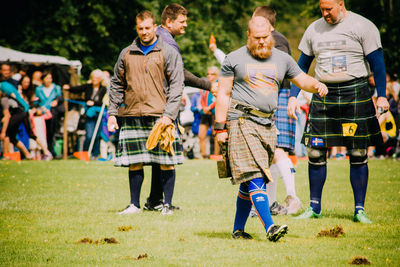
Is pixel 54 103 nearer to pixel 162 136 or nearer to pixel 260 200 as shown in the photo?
pixel 162 136

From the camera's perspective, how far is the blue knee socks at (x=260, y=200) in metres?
5.13

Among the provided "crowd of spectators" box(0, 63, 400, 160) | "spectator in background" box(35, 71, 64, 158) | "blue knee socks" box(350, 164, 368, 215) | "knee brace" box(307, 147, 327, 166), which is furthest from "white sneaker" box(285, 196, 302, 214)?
"spectator in background" box(35, 71, 64, 158)

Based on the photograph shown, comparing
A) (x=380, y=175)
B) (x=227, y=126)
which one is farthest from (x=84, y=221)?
(x=380, y=175)

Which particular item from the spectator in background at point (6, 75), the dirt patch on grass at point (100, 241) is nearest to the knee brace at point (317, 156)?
the dirt patch on grass at point (100, 241)

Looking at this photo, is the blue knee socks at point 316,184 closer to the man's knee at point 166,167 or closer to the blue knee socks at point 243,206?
the blue knee socks at point 243,206

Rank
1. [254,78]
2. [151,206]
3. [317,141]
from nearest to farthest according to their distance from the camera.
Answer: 1. [254,78]
2. [317,141]
3. [151,206]

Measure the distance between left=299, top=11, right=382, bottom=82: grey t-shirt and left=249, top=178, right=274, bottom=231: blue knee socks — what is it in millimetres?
1770

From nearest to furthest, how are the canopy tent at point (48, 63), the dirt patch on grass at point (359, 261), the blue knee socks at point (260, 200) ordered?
the dirt patch on grass at point (359, 261) < the blue knee socks at point (260, 200) < the canopy tent at point (48, 63)

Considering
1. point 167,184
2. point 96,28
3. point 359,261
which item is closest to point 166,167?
point 167,184

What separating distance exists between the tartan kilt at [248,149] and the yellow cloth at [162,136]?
1.54 m

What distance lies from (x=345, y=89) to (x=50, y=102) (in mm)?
11658

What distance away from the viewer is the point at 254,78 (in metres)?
5.25

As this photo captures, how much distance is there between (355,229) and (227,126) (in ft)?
5.36

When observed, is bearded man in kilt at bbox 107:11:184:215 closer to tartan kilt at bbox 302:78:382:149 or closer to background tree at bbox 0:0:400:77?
tartan kilt at bbox 302:78:382:149
